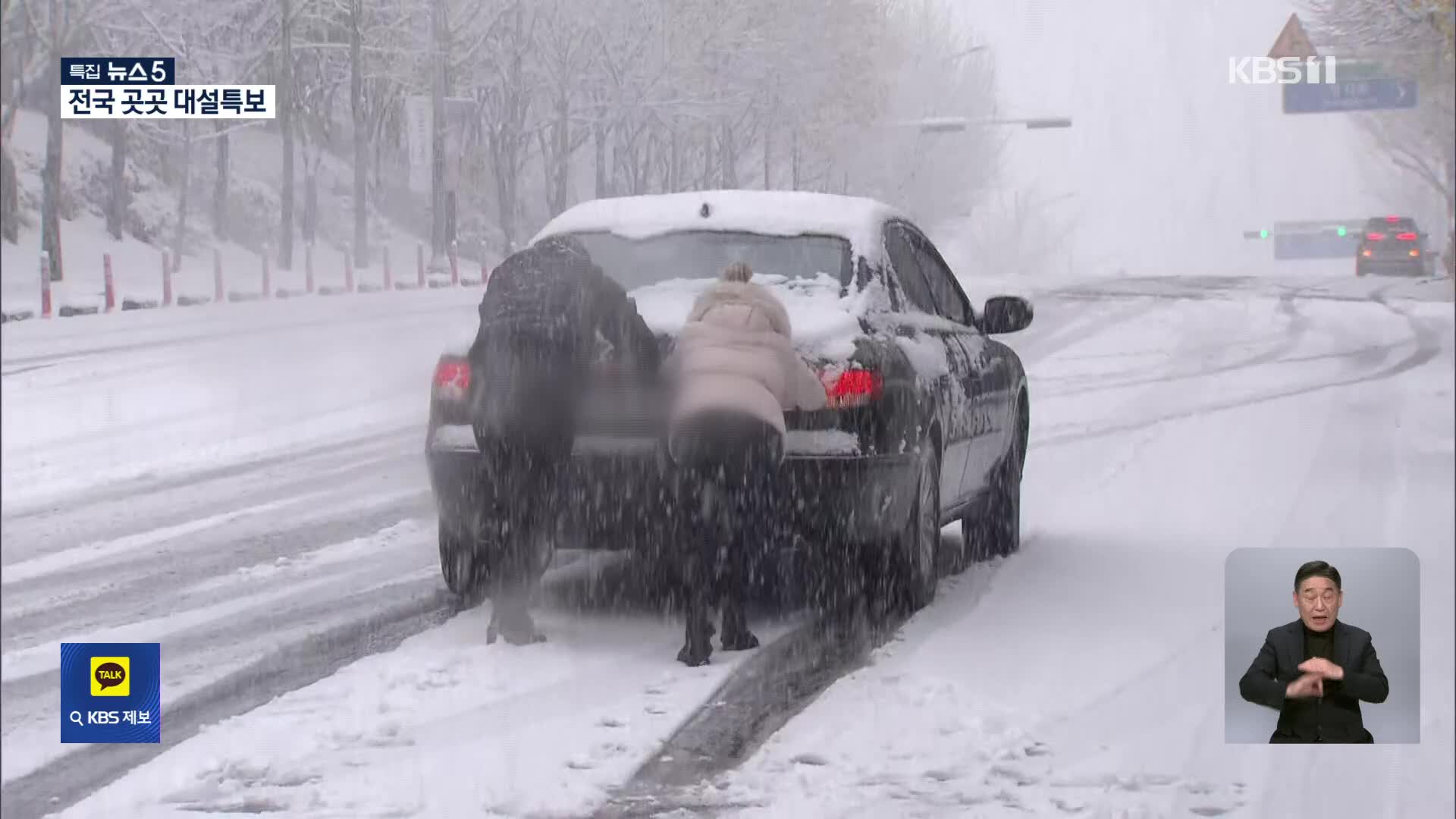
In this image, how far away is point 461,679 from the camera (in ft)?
19.5

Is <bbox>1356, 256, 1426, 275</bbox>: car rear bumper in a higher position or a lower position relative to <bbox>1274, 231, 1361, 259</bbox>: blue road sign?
lower

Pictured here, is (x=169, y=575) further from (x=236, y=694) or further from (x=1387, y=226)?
(x=1387, y=226)

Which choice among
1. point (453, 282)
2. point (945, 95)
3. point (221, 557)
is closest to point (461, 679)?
point (453, 282)

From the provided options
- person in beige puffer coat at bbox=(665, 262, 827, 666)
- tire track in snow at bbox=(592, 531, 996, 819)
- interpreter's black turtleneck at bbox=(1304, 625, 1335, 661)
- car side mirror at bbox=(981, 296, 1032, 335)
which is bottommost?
tire track in snow at bbox=(592, 531, 996, 819)

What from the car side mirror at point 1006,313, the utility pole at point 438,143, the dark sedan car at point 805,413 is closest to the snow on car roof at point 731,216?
the dark sedan car at point 805,413

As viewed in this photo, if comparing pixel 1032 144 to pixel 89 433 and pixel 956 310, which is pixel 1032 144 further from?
pixel 89 433

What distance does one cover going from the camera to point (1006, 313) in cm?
790

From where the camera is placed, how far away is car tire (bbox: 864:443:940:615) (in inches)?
267

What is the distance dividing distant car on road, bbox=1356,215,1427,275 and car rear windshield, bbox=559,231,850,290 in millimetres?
32326

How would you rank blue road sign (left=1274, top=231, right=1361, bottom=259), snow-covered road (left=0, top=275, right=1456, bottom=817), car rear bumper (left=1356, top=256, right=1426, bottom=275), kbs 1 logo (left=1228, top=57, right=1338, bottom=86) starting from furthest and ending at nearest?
car rear bumper (left=1356, top=256, right=1426, bottom=275) < blue road sign (left=1274, top=231, right=1361, bottom=259) < kbs 1 logo (left=1228, top=57, right=1338, bottom=86) < snow-covered road (left=0, top=275, right=1456, bottom=817)

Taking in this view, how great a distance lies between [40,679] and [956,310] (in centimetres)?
361

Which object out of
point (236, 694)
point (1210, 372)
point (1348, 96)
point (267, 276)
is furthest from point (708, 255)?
point (1210, 372)
